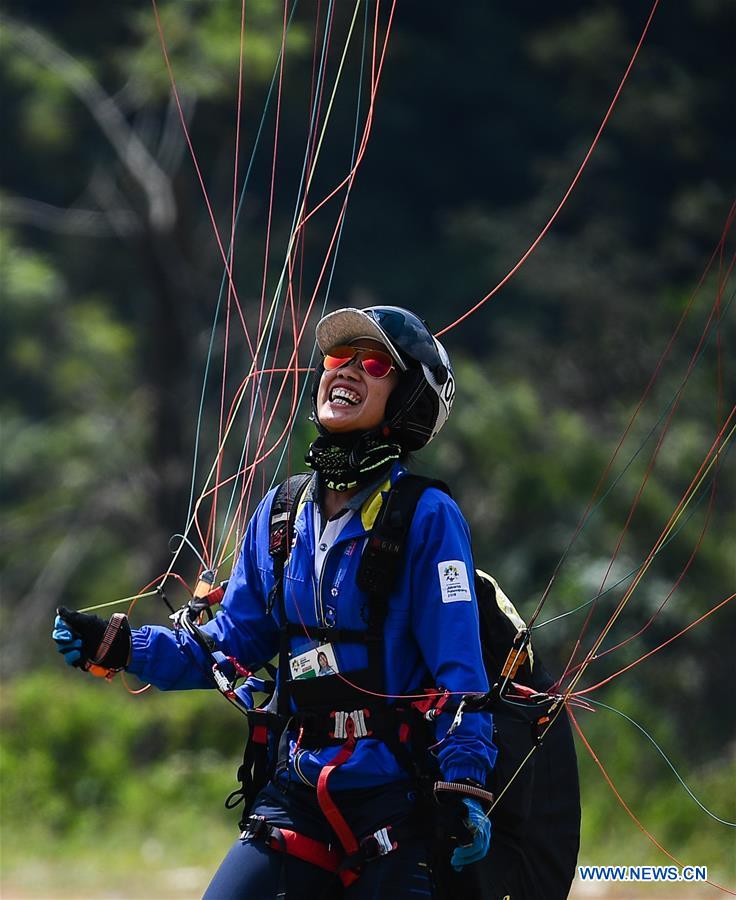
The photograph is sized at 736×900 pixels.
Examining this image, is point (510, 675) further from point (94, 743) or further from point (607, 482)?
point (607, 482)

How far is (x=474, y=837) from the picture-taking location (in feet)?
9.49

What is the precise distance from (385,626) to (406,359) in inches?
23.7

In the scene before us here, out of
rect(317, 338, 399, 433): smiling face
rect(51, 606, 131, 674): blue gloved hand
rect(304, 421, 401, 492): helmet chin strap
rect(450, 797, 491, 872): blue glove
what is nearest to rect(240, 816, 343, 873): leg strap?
rect(450, 797, 491, 872): blue glove

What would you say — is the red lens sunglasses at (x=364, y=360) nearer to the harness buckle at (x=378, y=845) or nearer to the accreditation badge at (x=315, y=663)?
the accreditation badge at (x=315, y=663)

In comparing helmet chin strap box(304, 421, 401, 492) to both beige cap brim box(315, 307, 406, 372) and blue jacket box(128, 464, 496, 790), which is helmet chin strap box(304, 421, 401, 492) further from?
beige cap brim box(315, 307, 406, 372)

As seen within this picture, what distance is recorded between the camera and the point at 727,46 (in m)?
16.7

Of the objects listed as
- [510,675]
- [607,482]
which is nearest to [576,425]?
[607,482]

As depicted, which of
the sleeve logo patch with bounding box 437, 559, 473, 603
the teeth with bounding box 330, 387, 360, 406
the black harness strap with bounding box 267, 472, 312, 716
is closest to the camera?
the sleeve logo patch with bounding box 437, 559, 473, 603

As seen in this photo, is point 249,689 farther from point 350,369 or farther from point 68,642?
point 350,369

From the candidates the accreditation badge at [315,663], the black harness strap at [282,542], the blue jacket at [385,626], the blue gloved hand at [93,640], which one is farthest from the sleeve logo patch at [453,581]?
the blue gloved hand at [93,640]

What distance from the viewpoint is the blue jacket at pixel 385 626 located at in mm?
2971

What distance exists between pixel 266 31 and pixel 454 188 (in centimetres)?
711

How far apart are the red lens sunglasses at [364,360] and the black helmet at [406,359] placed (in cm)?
2

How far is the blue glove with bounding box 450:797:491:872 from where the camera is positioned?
9.45 feet
